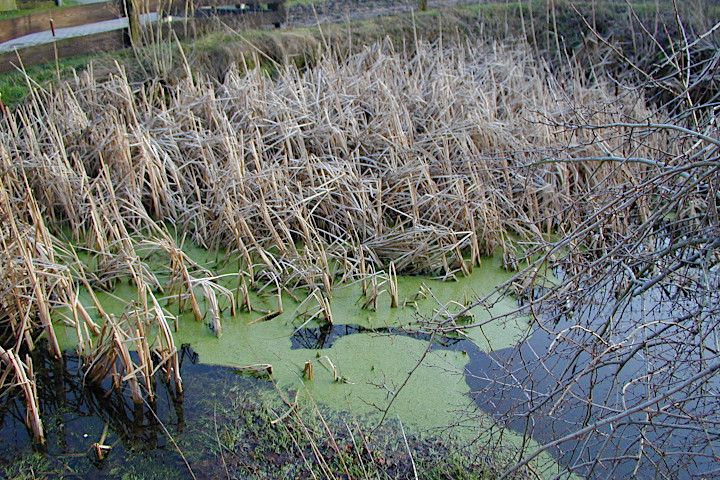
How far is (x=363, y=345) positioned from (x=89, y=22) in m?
4.44

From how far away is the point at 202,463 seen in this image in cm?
284

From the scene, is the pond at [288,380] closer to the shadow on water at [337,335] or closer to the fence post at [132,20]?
the shadow on water at [337,335]

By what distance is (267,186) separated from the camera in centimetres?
451

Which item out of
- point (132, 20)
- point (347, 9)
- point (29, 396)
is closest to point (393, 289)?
point (29, 396)

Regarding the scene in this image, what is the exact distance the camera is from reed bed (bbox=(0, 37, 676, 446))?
3.78 meters

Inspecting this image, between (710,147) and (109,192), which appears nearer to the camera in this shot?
(710,147)

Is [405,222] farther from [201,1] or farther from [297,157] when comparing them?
[201,1]

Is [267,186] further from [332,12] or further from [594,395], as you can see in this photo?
[332,12]

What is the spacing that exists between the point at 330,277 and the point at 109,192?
1.57 meters

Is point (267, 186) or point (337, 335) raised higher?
point (267, 186)

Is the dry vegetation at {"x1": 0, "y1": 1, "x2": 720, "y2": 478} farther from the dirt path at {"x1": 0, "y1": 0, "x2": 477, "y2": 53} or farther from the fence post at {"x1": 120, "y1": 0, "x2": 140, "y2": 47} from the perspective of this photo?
the dirt path at {"x1": 0, "y1": 0, "x2": 477, "y2": 53}

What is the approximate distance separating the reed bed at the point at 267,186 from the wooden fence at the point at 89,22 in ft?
1.93

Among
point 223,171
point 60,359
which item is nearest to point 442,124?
point 223,171

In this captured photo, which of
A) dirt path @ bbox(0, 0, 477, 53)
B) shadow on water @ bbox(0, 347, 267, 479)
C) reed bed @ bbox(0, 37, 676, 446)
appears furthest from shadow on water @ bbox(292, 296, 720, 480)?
dirt path @ bbox(0, 0, 477, 53)
